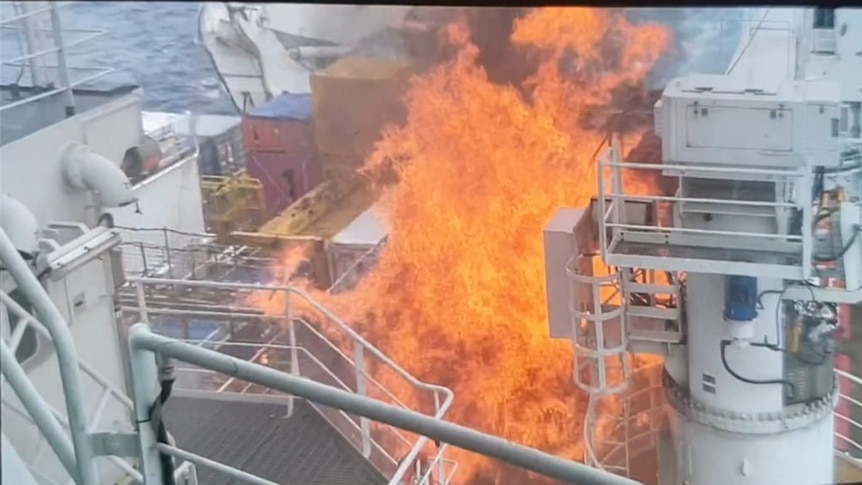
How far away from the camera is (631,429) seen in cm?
316

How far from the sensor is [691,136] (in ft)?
6.72

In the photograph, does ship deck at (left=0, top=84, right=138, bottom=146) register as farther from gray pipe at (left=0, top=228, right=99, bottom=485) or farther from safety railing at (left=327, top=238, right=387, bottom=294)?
safety railing at (left=327, top=238, right=387, bottom=294)

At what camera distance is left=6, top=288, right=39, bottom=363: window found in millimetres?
1835

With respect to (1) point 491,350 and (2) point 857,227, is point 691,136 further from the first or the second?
(1) point 491,350

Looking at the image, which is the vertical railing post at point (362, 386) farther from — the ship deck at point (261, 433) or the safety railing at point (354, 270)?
the safety railing at point (354, 270)

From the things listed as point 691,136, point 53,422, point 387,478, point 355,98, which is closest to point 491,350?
point 355,98

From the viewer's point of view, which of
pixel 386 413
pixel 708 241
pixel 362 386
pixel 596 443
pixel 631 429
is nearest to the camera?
pixel 386 413

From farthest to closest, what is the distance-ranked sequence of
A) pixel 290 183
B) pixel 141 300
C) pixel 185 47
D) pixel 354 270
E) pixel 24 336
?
pixel 354 270 → pixel 290 183 → pixel 185 47 → pixel 141 300 → pixel 24 336

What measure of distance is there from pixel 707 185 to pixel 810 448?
0.72 m

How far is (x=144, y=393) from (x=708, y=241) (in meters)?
1.51

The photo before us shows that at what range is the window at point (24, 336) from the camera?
1835mm

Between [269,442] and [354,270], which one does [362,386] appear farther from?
[354,270]

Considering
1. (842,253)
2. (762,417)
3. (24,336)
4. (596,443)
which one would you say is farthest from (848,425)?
(24,336)

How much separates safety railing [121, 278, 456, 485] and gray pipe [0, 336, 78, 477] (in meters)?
0.94
